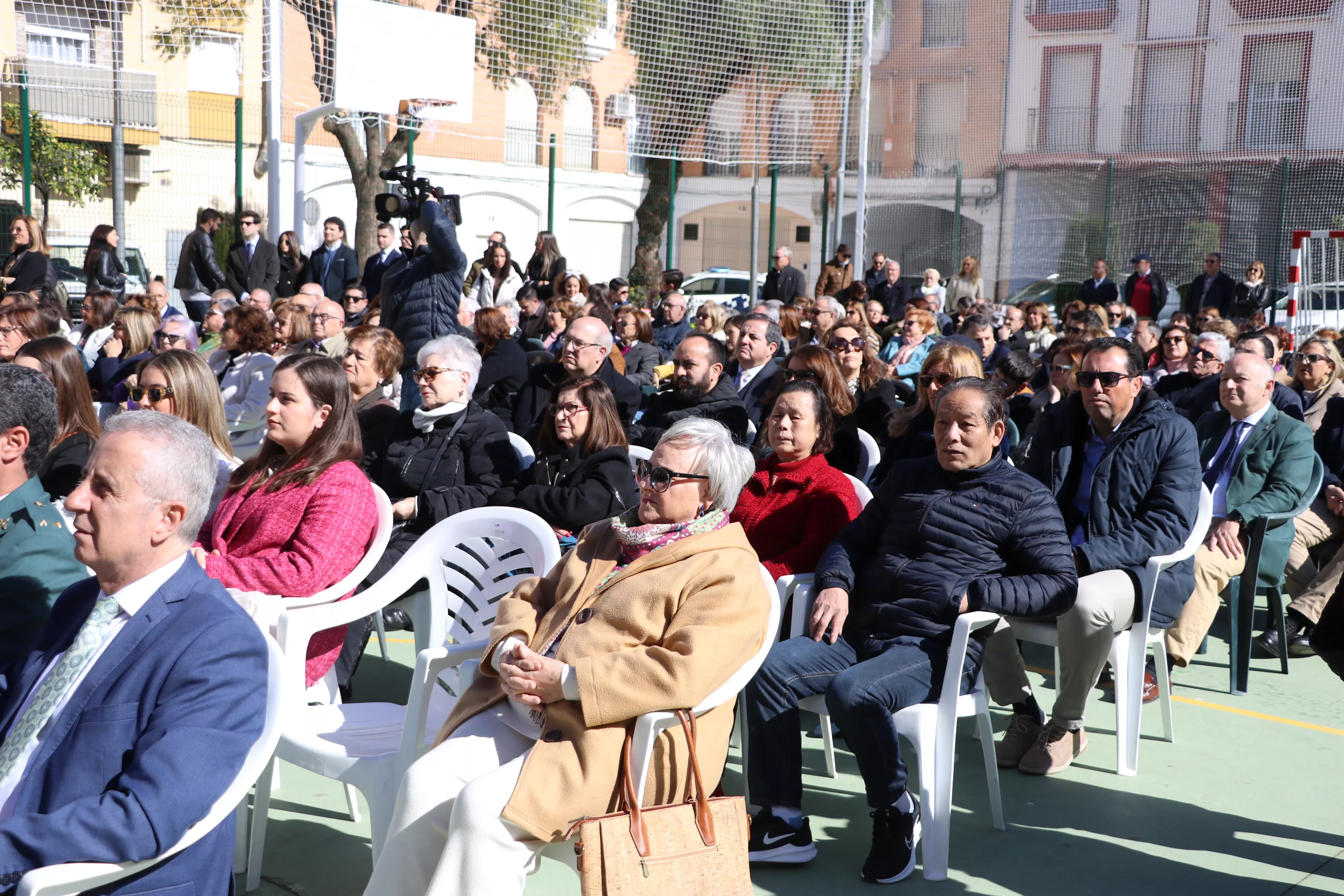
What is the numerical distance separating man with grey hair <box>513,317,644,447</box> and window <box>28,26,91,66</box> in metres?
7.29

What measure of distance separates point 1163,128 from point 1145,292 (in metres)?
7.81

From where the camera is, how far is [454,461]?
179 inches

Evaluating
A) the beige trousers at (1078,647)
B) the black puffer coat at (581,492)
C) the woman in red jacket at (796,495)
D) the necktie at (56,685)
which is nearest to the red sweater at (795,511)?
the woman in red jacket at (796,495)

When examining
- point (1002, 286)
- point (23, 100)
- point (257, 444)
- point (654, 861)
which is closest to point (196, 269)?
point (23, 100)

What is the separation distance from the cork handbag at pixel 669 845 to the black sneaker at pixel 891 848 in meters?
0.71

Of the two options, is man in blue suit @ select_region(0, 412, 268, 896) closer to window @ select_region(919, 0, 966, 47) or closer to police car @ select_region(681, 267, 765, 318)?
police car @ select_region(681, 267, 765, 318)

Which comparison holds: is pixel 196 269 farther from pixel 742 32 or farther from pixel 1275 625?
pixel 1275 625

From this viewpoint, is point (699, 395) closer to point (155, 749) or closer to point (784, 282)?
point (155, 749)

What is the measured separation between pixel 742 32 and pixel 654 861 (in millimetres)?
13051

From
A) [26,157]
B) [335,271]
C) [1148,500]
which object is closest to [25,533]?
[1148,500]

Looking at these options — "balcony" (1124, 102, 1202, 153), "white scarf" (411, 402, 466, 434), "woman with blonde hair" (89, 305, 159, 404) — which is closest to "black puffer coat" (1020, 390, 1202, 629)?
"white scarf" (411, 402, 466, 434)

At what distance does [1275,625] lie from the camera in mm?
5102

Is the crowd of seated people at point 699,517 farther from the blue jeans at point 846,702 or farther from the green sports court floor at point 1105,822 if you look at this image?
the green sports court floor at point 1105,822

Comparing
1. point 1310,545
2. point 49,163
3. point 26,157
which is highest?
point 49,163
